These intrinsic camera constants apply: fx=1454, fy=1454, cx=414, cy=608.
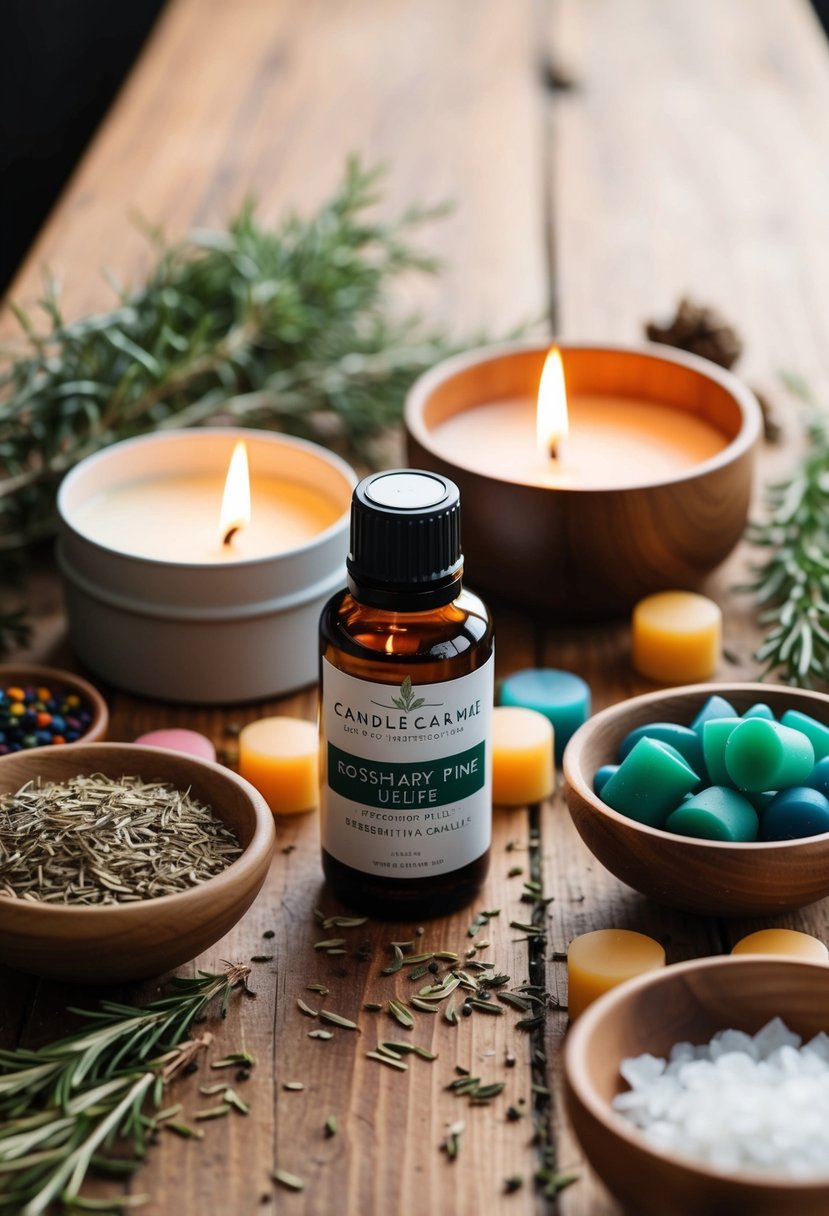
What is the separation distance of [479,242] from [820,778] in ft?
4.24

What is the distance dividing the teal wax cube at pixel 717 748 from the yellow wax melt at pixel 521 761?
17 cm

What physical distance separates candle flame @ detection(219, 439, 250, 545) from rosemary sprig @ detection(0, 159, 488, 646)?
0.24m

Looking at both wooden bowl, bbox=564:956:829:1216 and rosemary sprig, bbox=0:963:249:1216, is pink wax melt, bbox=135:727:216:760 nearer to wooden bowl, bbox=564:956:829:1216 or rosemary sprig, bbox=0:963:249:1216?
rosemary sprig, bbox=0:963:249:1216

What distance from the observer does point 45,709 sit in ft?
3.75

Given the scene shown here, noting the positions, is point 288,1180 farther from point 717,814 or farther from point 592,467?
point 592,467

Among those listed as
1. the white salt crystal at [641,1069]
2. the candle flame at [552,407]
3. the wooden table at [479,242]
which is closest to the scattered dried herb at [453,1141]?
the wooden table at [479,242]

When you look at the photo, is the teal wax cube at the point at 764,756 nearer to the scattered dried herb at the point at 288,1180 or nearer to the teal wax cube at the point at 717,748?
the teal wax cube at the point at 717,748

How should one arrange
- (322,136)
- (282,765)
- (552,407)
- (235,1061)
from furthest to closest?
1. (322,136)
2. (552,407)
3. (282,765)
4. (235,1061)

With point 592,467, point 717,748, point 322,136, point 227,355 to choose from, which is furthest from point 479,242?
point 717,748

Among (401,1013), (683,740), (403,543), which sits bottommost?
(401,1013)

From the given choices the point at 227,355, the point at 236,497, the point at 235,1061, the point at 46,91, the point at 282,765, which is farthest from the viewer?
the point at 46,91

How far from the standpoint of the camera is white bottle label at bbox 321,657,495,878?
3.05 ft

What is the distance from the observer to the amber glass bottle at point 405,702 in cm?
91

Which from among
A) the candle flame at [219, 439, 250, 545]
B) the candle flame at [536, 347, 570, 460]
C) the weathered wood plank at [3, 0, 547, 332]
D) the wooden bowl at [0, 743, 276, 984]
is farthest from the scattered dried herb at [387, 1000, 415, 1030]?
Result: the weathered wood plank at [3, 0, 547, 332]
